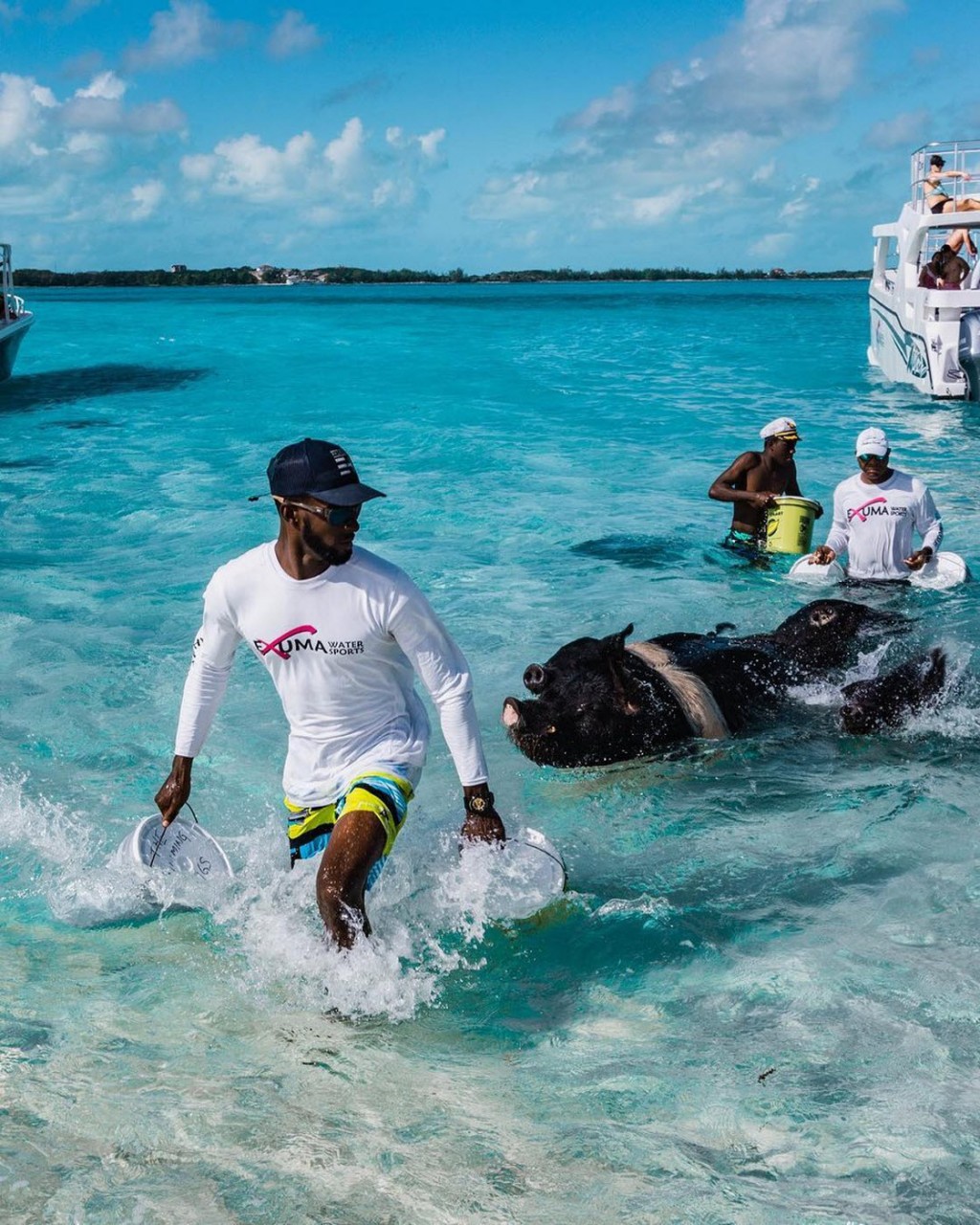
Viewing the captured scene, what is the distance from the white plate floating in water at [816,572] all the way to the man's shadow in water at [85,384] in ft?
72.5

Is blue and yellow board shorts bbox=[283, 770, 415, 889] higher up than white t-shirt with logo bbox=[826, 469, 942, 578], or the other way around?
white t-shirt with logo bbox=[826, 469, 942, 578]

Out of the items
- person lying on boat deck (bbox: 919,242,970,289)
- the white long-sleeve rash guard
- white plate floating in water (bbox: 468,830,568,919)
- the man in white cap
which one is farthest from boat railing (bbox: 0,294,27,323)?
white plate floating in water (bbox: 468,830,568,919)

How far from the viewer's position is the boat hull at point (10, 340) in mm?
27547

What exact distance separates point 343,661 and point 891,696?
4.23 m

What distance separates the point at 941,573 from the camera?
10.1 metres

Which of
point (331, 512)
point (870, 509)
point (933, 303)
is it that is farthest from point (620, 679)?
point (933, 303)

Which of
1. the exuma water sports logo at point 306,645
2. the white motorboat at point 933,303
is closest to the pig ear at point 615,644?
the exuma water sports logo at point 306,645

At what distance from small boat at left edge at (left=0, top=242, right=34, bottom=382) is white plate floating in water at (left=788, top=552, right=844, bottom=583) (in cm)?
2158

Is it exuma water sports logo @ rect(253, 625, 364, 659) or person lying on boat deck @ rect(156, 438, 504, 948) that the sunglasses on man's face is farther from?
exuma water sports logo @ rect(253, 625, 364, 659)

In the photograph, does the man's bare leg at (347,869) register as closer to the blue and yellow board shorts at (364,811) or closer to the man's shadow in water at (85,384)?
the blue and yellow board shorts at (364,811)

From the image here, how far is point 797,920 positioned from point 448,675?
2154 millimetres

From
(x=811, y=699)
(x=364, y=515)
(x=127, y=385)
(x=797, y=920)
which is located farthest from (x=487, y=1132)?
(x=127, y=385)

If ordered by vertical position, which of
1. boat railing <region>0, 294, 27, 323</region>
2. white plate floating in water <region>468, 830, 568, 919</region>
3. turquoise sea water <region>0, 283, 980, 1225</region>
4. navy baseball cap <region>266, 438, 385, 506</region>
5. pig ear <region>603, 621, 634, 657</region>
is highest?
boat railing <region>0, 294, 27, 323</region>

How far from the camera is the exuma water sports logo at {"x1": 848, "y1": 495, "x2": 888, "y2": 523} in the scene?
1005 centimetres
